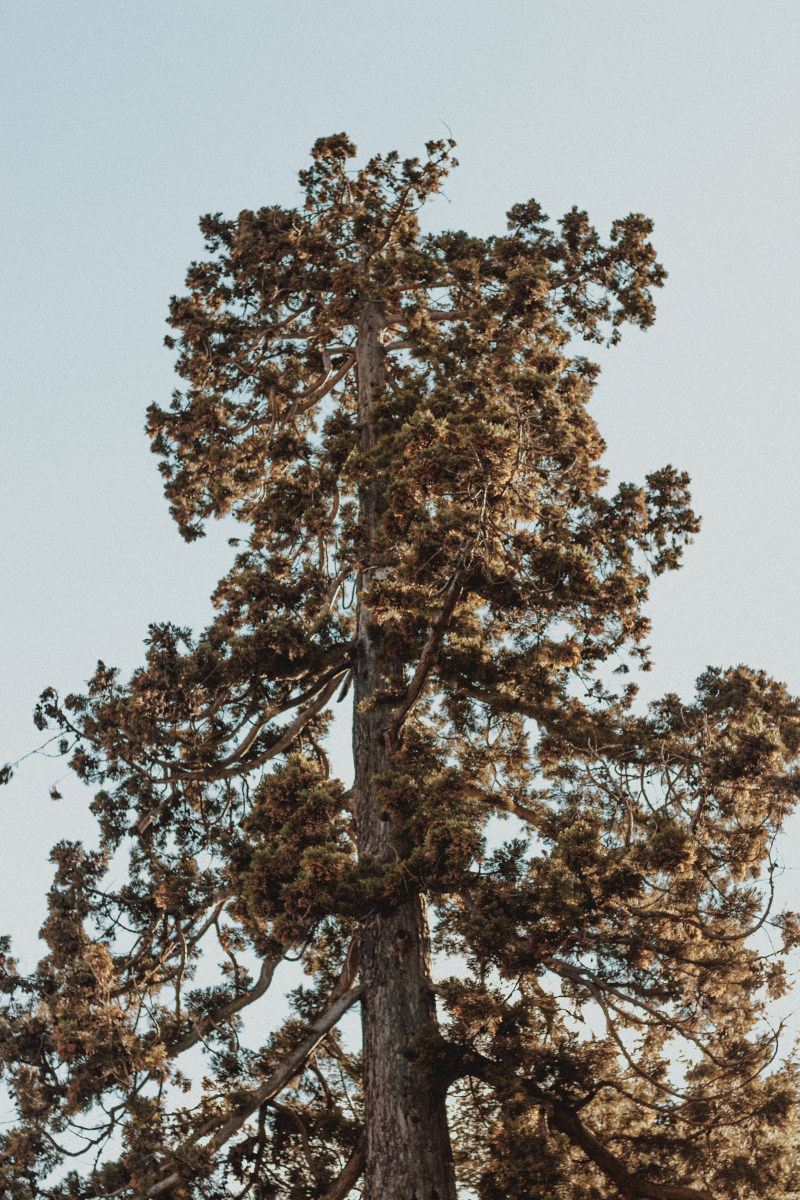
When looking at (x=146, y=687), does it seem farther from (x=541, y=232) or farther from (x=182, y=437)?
(x=541, y=232)

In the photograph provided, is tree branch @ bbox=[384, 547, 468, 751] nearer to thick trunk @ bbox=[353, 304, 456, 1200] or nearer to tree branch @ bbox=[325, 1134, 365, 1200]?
thick trunk @ bbox=[353, 304, 456, 1200]

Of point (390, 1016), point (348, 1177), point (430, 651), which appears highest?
point (430, 651)

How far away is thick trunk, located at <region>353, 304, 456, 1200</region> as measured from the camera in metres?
7.04

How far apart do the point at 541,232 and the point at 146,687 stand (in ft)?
24.8

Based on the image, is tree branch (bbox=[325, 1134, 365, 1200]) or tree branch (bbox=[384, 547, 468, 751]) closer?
tree branch (bbox=[384, 547, 468, 751])

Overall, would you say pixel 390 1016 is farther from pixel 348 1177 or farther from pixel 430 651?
pixel 430 651

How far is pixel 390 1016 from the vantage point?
305 inches

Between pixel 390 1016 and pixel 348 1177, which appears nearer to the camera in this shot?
pixel 348 1177

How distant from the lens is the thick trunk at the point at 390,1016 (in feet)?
23.1

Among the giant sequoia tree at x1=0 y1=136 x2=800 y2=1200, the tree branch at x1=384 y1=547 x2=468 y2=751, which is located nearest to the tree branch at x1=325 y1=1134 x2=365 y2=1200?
the giant sequoia tree at x1=0 y1=136 x2=800 y2=1200

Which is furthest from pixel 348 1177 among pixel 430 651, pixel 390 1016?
pixel 430 651

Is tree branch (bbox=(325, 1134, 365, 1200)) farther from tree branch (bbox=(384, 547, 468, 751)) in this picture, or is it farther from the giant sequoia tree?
tree branch (bbox=(384, 547, 468, 751))

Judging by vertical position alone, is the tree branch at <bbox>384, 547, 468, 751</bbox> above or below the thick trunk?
above

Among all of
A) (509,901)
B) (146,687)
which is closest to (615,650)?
(509,901)
